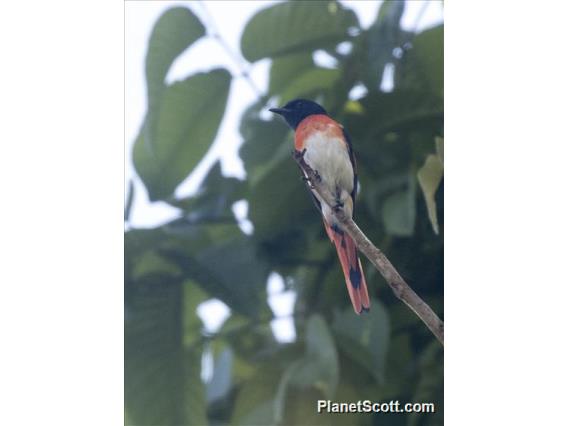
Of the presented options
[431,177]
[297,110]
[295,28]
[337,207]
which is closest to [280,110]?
[297,110]

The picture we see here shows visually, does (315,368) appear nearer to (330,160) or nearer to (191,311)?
(191,311)

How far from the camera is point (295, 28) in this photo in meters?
1.98

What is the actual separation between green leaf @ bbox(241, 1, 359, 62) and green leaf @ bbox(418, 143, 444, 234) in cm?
36

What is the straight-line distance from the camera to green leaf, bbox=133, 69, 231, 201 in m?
1.97

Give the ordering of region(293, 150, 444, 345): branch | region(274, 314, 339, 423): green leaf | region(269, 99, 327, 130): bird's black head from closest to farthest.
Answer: region(293, 150, 444, 345): branch
region(274, 314, 339, 423): green leaf
region(269, 99, 327, 130): bird's black head

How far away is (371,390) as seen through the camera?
1.90 meters

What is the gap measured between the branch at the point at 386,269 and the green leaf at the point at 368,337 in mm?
68

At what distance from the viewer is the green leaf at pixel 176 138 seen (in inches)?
77.4

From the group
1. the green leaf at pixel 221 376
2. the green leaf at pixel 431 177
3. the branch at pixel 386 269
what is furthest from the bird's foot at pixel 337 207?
the green leaf at pixel 221 376

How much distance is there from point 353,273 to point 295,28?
1.60 ft

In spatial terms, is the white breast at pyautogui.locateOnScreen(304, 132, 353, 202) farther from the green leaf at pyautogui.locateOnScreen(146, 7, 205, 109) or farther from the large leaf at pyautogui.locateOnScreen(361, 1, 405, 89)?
the green leaf at pyautogui.locateOnScreen(146, 7, 205, 109)

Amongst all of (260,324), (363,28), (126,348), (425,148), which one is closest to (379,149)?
(425,148)

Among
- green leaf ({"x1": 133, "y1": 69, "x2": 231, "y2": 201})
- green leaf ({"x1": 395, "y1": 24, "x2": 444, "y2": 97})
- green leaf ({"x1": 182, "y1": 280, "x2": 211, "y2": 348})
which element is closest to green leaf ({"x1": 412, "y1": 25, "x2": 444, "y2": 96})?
green leaf ({"x1": 395, "y1": 24, "x2": 444, "y2": 97})
